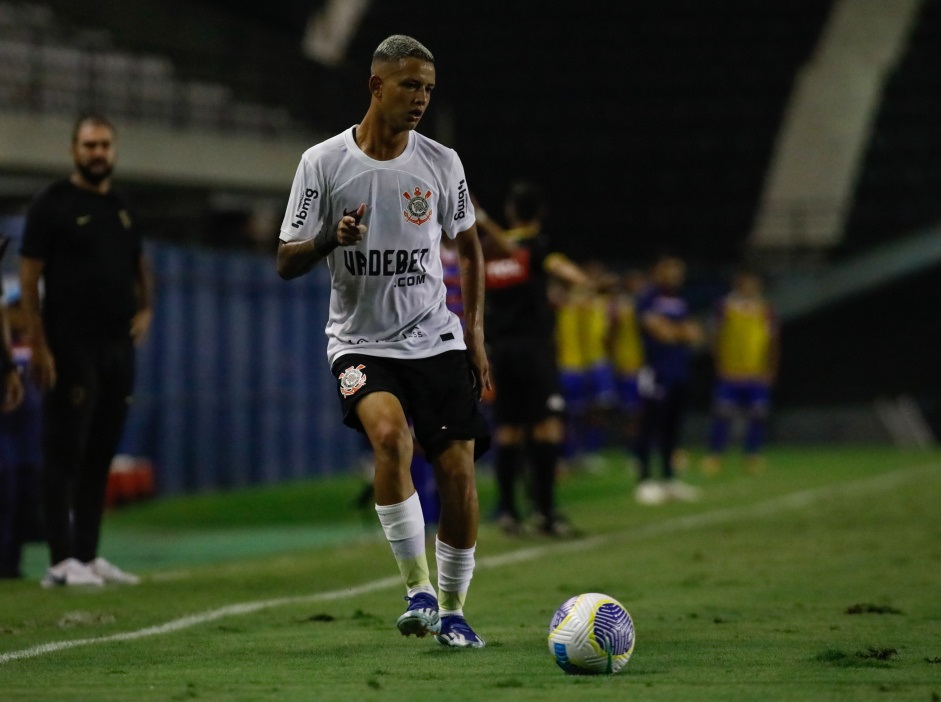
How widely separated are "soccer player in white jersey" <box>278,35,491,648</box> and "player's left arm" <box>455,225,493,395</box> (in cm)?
2

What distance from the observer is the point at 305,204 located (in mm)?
6172

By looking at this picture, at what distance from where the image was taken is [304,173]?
6.16 metres

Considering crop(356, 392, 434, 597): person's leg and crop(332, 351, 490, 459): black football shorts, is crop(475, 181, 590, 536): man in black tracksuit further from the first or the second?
crop(356, 392, 434, 597): person's leg

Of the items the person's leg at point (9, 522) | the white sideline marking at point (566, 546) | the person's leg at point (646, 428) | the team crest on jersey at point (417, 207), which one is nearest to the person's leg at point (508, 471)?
the white sideline marking at point (566, 546)

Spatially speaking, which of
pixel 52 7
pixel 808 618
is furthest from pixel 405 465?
pixel 52 7

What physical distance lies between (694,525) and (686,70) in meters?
22.8

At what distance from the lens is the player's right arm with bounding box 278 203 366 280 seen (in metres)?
5.77

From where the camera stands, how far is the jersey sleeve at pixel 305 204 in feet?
20.2

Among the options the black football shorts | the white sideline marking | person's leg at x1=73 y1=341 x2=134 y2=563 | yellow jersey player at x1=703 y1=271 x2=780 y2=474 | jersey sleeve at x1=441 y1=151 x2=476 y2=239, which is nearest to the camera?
the black football shorts

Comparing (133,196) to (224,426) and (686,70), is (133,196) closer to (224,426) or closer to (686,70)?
(224,426)

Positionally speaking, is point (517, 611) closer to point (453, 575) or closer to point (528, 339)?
point (453, 575)

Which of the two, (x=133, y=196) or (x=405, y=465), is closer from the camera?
(x=405, y=465)

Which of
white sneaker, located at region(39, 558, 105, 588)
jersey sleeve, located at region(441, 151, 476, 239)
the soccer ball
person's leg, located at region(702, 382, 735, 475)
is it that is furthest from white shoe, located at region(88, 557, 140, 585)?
person's leg, located at region(702, 382, 735, 475)

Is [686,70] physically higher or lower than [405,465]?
higher
